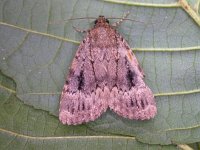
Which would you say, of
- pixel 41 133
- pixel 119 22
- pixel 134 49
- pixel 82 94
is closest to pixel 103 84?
pixel 82 94

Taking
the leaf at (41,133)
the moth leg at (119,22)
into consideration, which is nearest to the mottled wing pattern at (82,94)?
the leaf at (41,133)

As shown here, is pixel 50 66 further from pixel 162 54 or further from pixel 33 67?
pixel 162 54

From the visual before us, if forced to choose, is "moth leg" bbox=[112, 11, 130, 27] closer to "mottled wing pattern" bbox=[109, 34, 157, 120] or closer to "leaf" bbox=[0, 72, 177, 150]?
"mottled wing pattern" bbox=[109, 34, 157, 120]

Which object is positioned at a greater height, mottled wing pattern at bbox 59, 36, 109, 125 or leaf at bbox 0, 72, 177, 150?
mottled wing pattern at bbox 59, 36, 109, 125

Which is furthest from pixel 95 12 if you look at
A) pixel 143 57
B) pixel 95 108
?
pixel 95 108

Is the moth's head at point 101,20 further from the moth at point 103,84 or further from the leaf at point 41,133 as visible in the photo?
the leaf at point 41,133

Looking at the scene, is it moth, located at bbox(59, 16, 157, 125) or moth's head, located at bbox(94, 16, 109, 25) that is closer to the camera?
moth's head, located at bbox(94, 16, 109, 25)

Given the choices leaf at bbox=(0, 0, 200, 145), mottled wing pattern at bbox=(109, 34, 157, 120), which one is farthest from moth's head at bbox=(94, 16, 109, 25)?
mottled wing pattern at bbox=(109, 34, 157, 120)
